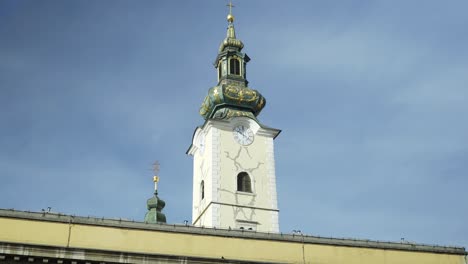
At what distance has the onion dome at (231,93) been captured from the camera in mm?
43625

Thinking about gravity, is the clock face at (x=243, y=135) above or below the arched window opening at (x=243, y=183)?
above

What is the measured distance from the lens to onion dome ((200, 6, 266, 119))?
143 feet

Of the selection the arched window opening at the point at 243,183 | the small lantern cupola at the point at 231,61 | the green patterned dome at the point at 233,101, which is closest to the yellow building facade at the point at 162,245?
the arched window opening at the point at 243,183

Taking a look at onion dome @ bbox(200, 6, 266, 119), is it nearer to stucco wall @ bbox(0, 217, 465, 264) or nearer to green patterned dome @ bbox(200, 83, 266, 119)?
green patterned dome @ bbox(200, 83, 266, 119)

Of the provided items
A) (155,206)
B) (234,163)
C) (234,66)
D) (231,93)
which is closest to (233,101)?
(231,93)

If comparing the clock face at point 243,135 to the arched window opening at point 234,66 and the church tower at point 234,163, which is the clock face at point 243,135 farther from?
the arched window opening at point 234,66

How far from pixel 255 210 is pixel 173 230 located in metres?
16.4

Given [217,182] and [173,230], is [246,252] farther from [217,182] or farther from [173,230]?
[217,182]

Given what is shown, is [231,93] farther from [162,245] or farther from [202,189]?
[162,245]

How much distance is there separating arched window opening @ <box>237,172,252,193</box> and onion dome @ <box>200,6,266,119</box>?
148 inches

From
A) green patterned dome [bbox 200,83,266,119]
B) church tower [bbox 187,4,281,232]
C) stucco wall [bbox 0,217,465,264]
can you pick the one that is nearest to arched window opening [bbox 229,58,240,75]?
church tower [bbox 187,4,281,232]

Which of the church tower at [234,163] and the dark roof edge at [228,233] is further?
the church tower at [234,163]

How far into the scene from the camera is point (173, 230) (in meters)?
23.5

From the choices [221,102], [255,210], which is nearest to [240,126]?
[221,102]
